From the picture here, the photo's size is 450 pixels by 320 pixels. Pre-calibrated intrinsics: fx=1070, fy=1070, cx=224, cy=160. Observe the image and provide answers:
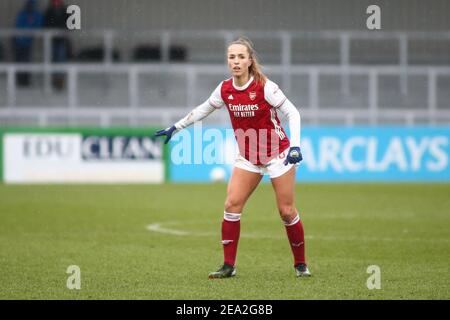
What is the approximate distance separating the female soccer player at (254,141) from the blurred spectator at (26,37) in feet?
57.0

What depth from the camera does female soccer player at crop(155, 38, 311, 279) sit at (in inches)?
371

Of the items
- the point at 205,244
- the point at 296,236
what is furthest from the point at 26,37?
the point at 296,236

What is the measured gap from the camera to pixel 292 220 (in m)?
9.67

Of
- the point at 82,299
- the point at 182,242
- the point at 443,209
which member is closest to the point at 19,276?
the point at 82,299

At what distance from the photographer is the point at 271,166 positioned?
9.62 meters

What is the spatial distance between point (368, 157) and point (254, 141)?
50.6 ft

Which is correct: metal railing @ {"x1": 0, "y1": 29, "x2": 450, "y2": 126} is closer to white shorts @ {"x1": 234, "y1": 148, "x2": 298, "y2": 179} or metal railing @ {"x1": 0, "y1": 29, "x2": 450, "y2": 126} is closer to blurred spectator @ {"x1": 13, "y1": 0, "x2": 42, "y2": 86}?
blurred spectator @ {"x1": 13, "y1": 0, "x2": 42, "y2": 86}

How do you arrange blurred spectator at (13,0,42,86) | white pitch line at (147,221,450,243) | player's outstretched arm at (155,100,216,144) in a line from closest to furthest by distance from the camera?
player's outstretched arm at (155,100,216,144)
white pitch line at (147,221,450,243)
blurred spectator at (13,0,42,86)

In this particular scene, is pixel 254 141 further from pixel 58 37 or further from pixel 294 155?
pixel 58 37

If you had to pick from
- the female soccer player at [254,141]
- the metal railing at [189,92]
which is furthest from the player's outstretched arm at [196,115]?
the metal railing at [189,92]

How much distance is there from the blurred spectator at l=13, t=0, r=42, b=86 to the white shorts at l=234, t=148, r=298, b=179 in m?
17.3

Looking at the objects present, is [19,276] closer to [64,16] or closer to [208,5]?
[64,16]

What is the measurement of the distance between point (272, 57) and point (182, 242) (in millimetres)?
15629

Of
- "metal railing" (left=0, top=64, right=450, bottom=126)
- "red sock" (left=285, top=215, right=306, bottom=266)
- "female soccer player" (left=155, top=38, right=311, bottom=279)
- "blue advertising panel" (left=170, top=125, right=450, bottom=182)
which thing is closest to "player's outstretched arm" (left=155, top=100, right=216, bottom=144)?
"female soccer player" (left=155, top=38, right=311, bottom=279)
